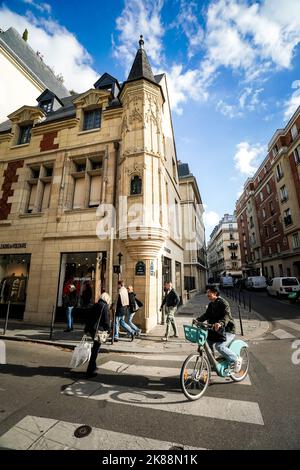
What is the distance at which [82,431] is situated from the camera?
2656mm

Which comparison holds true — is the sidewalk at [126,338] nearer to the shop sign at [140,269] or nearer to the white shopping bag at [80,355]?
the white shopping bag at [80,355]

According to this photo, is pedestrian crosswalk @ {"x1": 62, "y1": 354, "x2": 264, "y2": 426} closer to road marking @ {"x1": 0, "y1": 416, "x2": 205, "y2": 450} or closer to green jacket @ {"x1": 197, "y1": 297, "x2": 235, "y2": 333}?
road marking @ {"x1": 0, "y1": 416, "x2": 205, "y2": 450}

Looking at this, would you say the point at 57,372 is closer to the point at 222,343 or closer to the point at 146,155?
the point at 222,343

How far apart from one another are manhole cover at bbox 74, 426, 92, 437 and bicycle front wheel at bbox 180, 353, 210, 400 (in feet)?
5.23

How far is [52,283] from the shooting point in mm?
9797

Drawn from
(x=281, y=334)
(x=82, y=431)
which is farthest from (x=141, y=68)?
(x=82, y=431)

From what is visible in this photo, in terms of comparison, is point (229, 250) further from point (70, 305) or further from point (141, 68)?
point (70, 305)

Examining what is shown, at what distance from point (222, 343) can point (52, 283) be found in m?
8.44

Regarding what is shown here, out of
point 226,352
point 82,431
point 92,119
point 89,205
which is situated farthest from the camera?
point 92,119

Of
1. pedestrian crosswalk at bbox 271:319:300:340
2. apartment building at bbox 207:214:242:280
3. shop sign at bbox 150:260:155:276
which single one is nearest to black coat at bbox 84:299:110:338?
shop sign at bbox 150:260:155:276

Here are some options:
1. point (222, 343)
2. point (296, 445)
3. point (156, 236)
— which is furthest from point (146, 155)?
point (296, 445)

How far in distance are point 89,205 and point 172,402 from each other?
919 centimetres

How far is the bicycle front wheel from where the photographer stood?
356 centimetres

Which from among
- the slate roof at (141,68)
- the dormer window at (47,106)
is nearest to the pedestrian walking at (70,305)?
the slate roof at (141,68)
